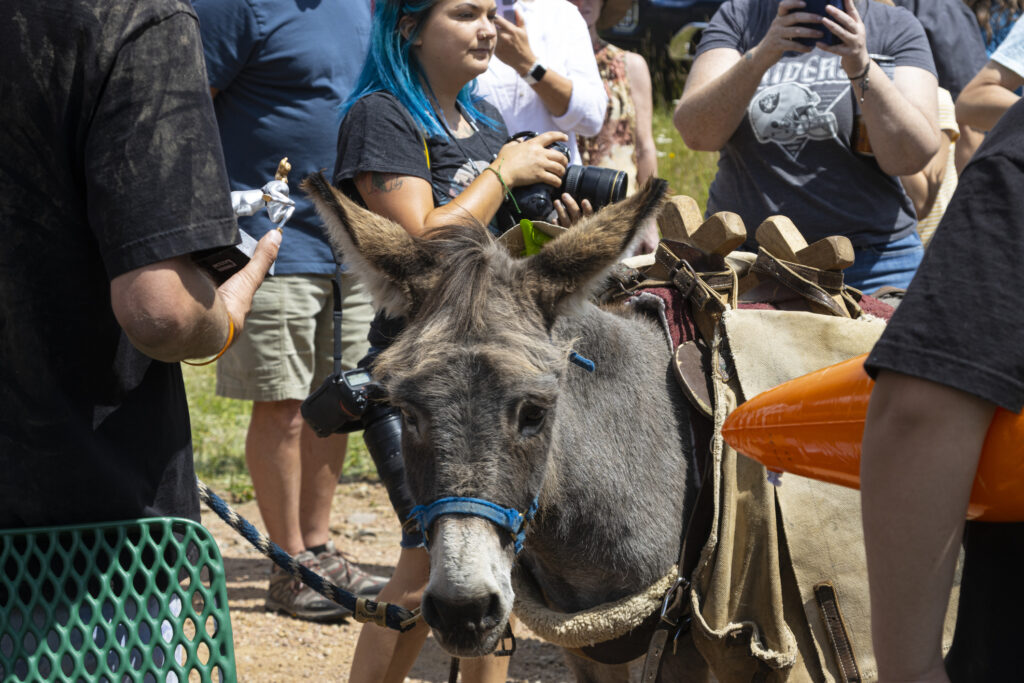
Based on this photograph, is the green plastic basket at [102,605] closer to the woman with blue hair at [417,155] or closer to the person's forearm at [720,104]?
the woman with blue hair at [417,155]

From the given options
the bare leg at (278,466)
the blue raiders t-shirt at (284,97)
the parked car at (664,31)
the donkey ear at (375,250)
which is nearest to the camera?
the donkey ear at (375,250)

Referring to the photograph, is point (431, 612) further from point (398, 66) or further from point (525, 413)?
point (398, 66)

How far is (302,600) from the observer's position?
15.6 feet

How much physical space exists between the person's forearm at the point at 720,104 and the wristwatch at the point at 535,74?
57 cm

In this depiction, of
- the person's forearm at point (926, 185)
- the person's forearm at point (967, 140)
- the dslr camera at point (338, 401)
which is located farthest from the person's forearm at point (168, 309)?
the person's forearm at point (967, 140)

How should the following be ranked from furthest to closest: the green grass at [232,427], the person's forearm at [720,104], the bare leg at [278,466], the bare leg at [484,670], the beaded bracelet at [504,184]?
the green grass at [232,427], the bare leg at [278,466], the person's forearm at [720,104], the bare leg at [484,670], the beaded bracelet at [504,184]

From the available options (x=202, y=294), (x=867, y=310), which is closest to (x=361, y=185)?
(x=202, y=294)

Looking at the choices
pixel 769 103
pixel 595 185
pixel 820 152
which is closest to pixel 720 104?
pixel 769 103

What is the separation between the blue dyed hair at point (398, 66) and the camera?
3.05 m

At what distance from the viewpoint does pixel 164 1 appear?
5.60 feet

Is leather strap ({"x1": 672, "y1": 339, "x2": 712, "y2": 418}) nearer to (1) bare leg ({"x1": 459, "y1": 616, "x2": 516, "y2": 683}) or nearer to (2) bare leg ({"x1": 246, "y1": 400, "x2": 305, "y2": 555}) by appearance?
(1) bare leg ({"x1": 459, "y1": 616, "x2": 516, "y2": 683})

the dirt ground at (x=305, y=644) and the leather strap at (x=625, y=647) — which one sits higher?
the leather strap at (x=625, y=647)

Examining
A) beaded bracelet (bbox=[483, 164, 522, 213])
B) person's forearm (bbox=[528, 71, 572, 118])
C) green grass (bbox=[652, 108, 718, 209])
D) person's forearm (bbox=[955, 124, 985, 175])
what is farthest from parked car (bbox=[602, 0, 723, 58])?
beaded bracelet (bbox=[483, 164, 522, 213])

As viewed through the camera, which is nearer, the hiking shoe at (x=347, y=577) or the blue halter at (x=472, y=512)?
the blue halter at (x=472, y=512)
